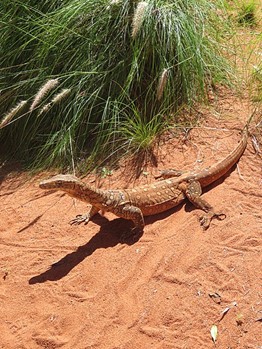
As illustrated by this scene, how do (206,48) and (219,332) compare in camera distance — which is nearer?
(219,332)

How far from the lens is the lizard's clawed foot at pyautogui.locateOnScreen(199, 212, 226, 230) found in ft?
16.2

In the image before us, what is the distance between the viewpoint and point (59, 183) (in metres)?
4.54

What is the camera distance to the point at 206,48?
6.34 m

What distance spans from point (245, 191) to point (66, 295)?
2.14 meters

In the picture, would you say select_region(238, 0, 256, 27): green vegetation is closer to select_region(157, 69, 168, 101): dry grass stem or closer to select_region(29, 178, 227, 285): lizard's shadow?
select_region(157, 69, 168, 101): dry grass stem

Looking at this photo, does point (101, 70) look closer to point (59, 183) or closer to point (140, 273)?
point (59, 183)

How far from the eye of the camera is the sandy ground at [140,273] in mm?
4184

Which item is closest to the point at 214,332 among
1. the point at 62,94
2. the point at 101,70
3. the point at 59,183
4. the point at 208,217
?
the point at 208,217

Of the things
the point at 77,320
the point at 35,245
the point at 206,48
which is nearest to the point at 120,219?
the point at 35,245

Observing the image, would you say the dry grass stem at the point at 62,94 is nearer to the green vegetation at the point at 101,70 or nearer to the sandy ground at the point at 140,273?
the green vegetation at the point at 101,70

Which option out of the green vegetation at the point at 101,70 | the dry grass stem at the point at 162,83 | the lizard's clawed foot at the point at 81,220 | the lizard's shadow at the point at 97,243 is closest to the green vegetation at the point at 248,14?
the green vegetation at the point at 101,70

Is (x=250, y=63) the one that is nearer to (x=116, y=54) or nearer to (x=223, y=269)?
(x=116, y=54)

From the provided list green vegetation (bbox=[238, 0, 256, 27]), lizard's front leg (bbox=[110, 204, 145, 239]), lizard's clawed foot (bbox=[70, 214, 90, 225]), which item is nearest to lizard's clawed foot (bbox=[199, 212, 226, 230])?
lizard's front leg (bbox=[110, 204, 145, 239])

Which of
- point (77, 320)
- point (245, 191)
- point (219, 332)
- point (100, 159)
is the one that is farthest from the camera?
point (100, 159)
